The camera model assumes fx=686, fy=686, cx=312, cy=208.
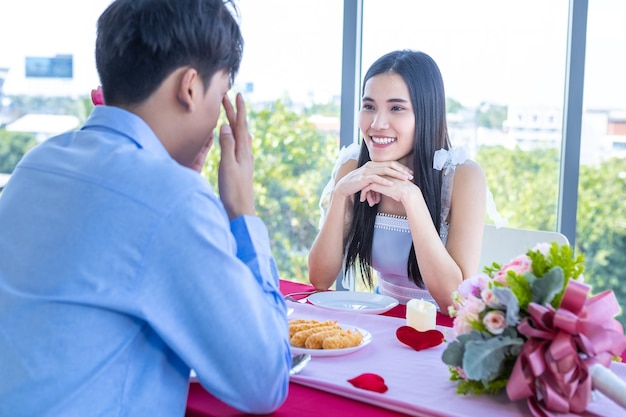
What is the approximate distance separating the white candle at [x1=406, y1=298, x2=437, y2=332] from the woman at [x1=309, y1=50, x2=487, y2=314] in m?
0.68

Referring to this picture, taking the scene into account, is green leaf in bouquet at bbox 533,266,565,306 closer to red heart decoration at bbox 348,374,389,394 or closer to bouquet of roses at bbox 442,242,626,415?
bouquet of roses at bbox 442,242,626,415

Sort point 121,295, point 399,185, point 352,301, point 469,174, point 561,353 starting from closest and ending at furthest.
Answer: point 121,295 < point 561,353 < point 352,301 < point 399,185 < point 469,174

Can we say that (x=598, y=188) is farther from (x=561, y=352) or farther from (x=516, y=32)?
(x=561, y=352)

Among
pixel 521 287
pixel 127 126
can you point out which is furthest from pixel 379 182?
pixel 127 126

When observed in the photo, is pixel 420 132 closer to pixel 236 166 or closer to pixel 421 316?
pixel 421 316

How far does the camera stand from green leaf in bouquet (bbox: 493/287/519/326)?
1153mm

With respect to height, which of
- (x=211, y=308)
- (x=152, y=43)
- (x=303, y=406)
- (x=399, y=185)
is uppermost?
(x=152, y=43)

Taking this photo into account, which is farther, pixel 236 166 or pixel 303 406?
pixel 236 166

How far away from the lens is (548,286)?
3.79 ft

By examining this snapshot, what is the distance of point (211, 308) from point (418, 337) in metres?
0.63

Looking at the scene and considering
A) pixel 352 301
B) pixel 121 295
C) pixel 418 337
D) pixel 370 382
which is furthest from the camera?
pixel 352 301

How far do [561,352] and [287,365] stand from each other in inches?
17.7

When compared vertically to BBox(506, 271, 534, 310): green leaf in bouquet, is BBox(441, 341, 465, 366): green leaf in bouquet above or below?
below

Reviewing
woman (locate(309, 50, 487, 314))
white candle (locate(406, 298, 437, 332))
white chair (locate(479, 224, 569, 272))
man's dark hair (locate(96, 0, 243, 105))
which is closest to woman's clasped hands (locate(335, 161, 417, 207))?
woman (locate(309, 50, 487, 314))
